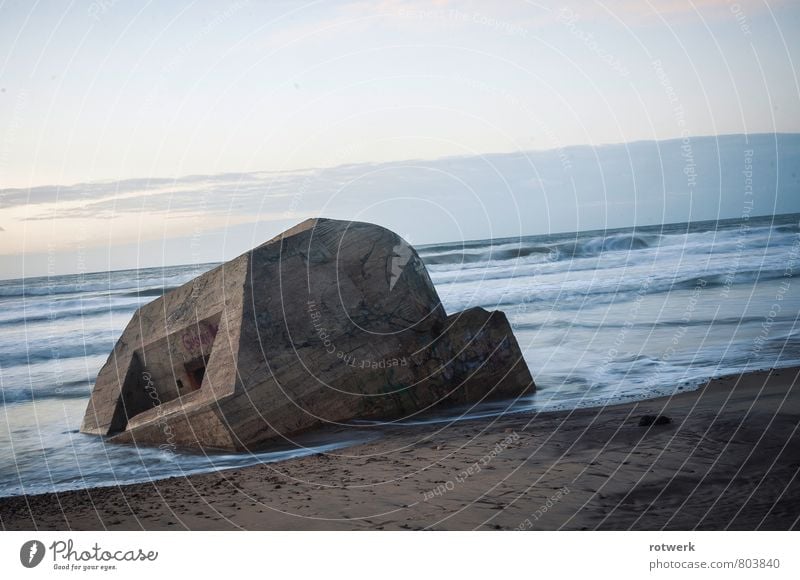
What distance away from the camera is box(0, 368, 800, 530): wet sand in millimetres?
4816

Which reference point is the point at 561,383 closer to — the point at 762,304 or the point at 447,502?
the point at 447,502

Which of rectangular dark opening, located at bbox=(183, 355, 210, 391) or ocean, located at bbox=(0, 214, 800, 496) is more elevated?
rectangular dark opening, located at bbox=(183, 355, 210, 391)

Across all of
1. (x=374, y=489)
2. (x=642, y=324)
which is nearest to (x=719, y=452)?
(x=374, y=489)

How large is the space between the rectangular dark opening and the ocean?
882 mm

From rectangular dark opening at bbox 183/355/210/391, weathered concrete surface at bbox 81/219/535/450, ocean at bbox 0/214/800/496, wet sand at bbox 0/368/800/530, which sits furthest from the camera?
rectangular dark opening at bbox 183/355/210/391

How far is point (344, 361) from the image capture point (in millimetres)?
7406

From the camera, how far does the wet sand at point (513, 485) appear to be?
4816 mm

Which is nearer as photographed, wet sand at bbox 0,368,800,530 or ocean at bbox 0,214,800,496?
wet sand at bbox 0,368,800,530

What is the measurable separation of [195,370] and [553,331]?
23.1 ft

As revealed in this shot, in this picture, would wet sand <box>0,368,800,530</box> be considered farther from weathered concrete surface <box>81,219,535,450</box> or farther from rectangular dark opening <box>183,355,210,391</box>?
rectangular dark opening <box>183,355,210,391</box>

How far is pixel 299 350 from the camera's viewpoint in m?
7.34

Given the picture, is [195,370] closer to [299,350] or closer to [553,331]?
[299,350]

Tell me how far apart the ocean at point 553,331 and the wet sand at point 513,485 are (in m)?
0.64

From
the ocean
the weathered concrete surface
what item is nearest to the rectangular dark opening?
the weathered concrete surface
